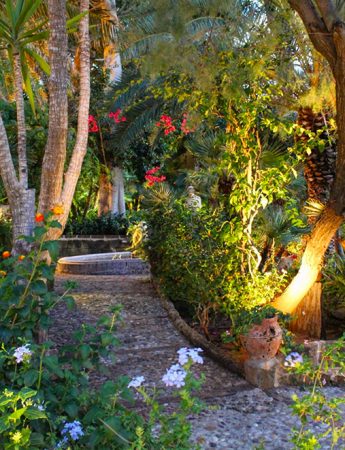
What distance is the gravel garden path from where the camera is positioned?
3.70 metres

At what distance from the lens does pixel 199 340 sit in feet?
18.7

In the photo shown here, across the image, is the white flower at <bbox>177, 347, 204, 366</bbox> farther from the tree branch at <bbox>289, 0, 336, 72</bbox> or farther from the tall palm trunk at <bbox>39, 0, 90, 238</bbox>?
the tree branch at <bbox>289, 0, 336, 72</bbox>

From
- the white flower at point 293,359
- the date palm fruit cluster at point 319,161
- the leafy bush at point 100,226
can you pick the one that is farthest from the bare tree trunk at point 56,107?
the leafy bush at point 100,226

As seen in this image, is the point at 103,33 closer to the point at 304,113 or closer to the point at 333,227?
the point at 304,113

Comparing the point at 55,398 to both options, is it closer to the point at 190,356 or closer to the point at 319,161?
the point at 190,356

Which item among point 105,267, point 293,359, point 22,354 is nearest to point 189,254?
point 293,359

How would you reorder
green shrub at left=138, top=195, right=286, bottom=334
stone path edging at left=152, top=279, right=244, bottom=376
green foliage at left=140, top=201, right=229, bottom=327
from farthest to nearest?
1. green foliage at left=140, top=201, right=229, bottom=327
2. green shrub at left=138, top=195, right=286, bottom=334
3. stone path edging at left=152, top=279, right=244, bottom=376

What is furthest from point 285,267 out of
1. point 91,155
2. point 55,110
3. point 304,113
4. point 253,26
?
point 91,155

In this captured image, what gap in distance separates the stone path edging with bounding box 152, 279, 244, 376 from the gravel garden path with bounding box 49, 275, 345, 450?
0.06 metres

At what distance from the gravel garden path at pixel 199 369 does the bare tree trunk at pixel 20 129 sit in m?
1.56

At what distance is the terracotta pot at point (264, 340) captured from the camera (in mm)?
4730

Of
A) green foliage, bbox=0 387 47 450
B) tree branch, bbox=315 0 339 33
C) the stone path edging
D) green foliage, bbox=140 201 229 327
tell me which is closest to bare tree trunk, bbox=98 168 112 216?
green foliage, bbox=140 201 229 327

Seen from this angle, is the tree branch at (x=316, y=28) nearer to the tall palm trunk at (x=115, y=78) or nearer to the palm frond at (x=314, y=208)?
the palm frond at (x=314, y=208)

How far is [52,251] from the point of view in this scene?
320 centimetres
